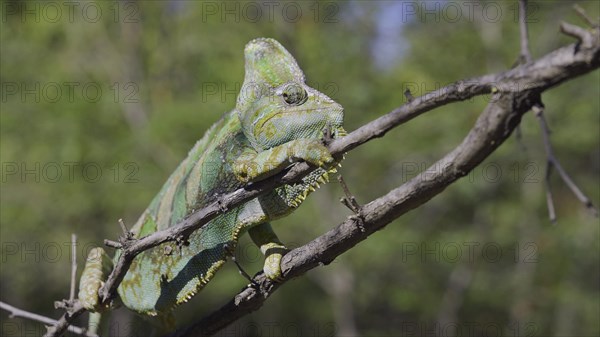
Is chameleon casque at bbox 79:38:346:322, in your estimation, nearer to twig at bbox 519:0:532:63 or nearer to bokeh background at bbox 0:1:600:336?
twig at bbox 519:0:532:63

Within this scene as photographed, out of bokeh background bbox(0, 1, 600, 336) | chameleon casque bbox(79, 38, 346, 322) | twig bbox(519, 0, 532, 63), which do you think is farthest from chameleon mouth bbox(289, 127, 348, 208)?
bokeh background bbox(0, 1, 600, 336)

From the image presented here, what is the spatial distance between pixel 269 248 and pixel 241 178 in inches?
19.3

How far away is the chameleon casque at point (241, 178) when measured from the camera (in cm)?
288

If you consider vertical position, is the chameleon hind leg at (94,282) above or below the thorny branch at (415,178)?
below

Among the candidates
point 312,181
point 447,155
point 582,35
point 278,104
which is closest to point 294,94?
point 278,104

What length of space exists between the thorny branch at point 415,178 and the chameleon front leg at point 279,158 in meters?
0.04

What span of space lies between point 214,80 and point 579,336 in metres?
6.98

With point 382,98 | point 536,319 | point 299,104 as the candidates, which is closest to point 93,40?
point 382,98

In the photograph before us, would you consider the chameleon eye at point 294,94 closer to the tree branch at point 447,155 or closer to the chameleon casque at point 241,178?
the chameleon casque at point 241,178

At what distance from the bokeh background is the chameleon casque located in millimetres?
6028

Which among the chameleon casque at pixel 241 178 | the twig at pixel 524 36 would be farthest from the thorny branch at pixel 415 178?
the twig at pixel 524 36

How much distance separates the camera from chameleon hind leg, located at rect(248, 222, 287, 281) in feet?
9.84

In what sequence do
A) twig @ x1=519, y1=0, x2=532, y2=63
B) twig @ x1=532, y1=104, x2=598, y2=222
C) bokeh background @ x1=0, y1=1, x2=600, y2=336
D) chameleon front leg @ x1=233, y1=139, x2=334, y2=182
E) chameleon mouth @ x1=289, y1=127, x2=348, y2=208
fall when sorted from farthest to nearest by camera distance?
bokeh background @ x1=0, y1=1, x2=600, y2=336 → chameleon mouth @ x1=289, y1=127, x2=348, y2=208 → chameleon front leg @ x1=233, y1=139, x2=334, y2=182 → twig @ x1=519, y1=0, x2=532, y2=63 → twig @ x1=532, y1=104, x2=598, y2=222

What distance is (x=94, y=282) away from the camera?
337 cm
